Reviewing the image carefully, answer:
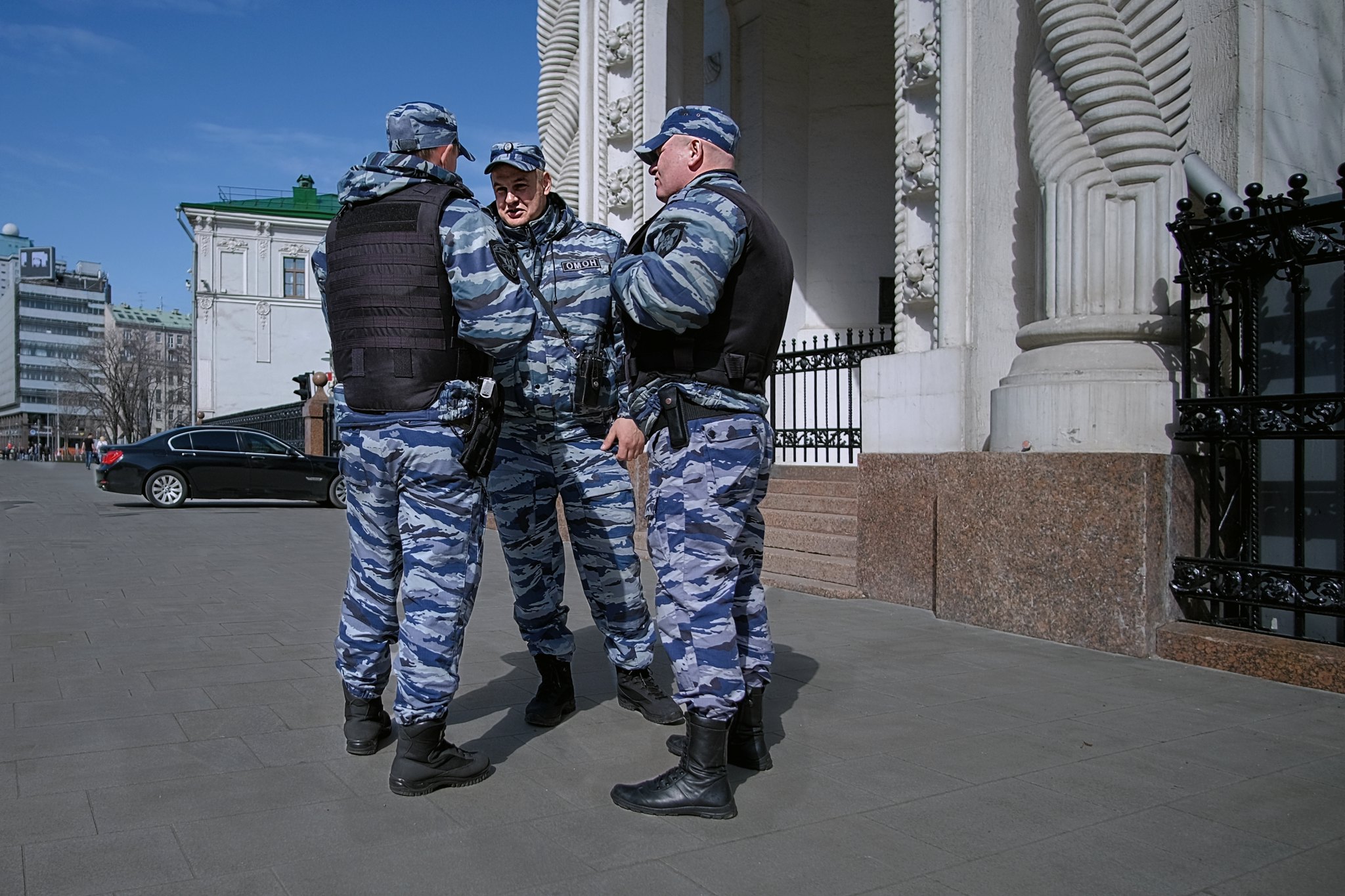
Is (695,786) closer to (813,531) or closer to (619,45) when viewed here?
(813,531)

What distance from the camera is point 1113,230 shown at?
5672 millimetres

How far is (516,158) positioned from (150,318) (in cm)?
12247

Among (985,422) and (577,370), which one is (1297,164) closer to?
(985,422)

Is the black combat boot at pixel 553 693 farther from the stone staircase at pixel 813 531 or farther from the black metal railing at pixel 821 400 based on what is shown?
the black metal railing at pixel 821 400

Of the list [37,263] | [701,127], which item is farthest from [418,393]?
[37,263]

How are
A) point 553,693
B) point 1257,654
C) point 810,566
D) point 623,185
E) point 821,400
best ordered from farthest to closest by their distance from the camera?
point 623,185 → point 821,400 → point 810,566 → point 1257,654 → point 553,693

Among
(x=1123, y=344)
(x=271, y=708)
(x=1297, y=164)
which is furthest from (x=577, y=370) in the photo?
(x=1297, y=164)

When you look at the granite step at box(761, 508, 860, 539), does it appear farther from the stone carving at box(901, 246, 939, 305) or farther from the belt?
the belt

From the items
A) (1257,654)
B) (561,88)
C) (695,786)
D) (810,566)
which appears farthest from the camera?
(561,88)

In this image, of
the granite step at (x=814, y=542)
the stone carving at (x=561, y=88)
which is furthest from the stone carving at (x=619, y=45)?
the granite step at (x=814, y=542)

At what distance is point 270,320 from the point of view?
5488 cm

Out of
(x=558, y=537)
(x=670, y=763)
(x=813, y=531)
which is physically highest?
(x=558, y=537)

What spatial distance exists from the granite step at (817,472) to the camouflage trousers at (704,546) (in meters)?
5.46

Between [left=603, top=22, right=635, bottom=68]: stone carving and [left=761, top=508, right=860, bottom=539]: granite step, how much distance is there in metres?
5.86
